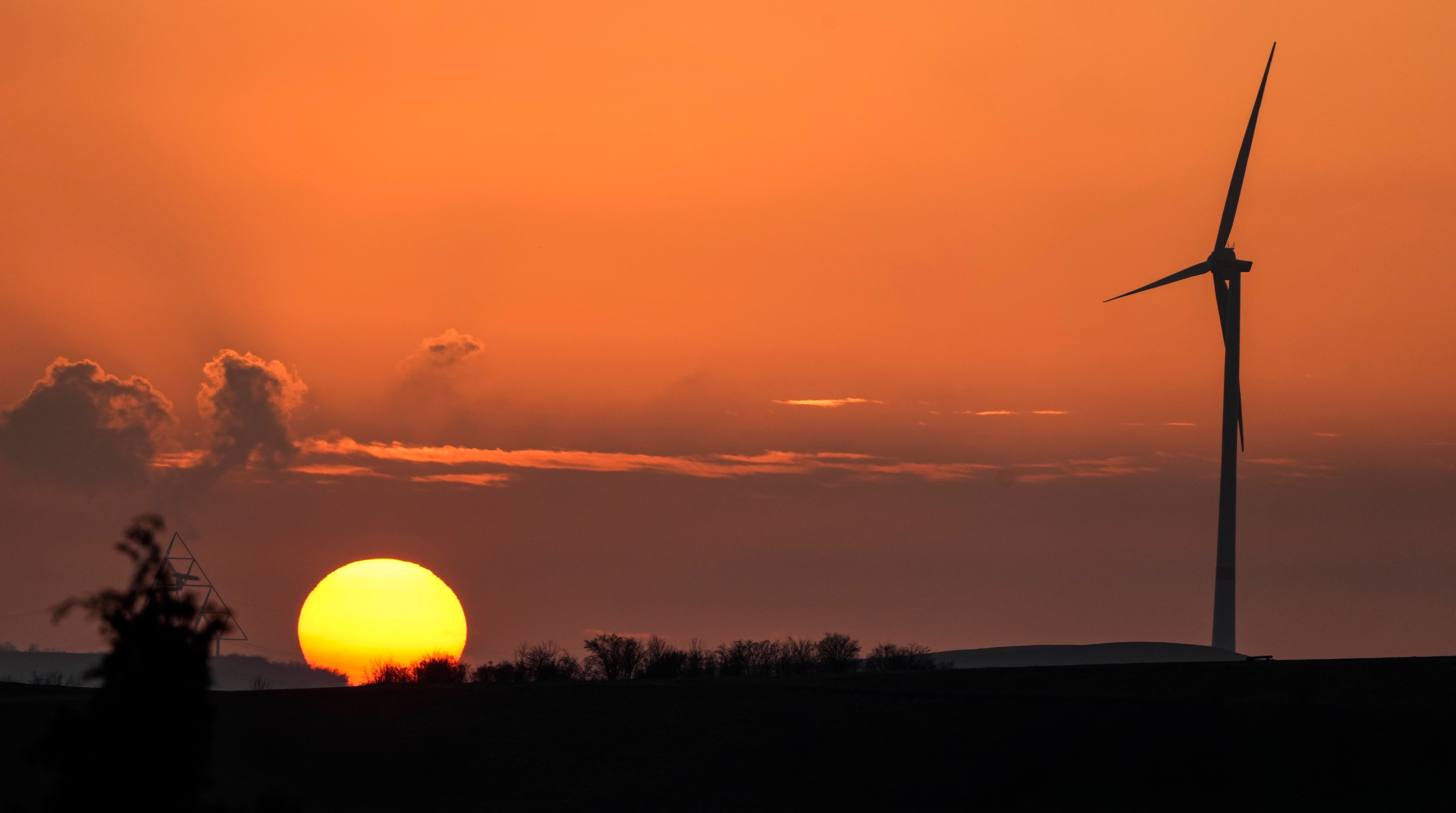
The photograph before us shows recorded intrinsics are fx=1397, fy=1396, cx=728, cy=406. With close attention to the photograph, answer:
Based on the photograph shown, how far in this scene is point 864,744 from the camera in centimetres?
5078

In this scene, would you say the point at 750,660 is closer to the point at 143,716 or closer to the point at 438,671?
the point at 438,671

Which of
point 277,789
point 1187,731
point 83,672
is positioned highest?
point 83,672

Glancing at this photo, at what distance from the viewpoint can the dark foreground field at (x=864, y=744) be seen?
149ft

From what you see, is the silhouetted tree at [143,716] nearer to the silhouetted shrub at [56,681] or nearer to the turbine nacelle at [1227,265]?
the silhouetted shrub at [56,681]

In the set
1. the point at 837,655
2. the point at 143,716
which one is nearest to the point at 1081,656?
the point at 837,655

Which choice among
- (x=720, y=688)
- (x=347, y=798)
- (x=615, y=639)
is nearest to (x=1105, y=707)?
(x=720, y=688)

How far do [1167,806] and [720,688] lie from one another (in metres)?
21.2

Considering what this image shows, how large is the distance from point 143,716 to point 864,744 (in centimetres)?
3418

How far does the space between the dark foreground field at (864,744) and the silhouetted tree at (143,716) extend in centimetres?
2606

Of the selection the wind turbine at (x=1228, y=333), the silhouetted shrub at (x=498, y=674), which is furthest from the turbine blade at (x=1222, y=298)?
the silhouetted shrub at (x=498, y=674)

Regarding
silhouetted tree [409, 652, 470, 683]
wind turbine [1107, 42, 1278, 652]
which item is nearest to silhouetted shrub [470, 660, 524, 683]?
silhouetted tree [409, 652, 470, 683]

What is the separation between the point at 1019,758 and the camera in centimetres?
4831

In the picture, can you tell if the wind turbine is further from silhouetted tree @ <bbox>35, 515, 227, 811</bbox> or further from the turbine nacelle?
silhouetted tree @ <bbox>35, 515, 227, 811</bbox>

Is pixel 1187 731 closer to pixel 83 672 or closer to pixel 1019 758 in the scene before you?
pixel 1019 758
